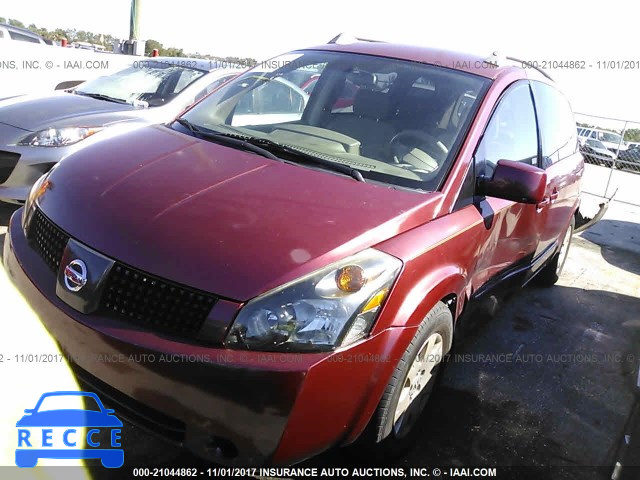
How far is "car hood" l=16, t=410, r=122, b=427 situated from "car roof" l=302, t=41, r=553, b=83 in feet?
8.32

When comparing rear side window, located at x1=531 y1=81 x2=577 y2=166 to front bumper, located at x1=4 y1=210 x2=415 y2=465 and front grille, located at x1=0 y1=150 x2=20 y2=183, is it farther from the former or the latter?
front grille, located at x1=0 y1=150 x2=20 y2=183

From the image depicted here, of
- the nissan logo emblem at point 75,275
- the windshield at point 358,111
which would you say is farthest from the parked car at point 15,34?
the nissan logo emblem at point 75,275

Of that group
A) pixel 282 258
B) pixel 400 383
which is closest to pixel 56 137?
pixel 282 258

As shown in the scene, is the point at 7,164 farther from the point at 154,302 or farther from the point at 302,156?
the point at 154,302

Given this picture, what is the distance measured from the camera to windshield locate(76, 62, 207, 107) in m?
6.08

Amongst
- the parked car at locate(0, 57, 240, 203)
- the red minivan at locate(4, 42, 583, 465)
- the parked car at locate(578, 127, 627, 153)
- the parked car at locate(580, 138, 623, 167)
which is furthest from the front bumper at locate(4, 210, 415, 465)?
the parked car at locate(580, 138, 623, 167)

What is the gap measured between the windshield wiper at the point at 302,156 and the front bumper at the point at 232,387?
2.81ft

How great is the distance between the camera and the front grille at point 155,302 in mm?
1938

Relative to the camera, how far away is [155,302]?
1981 mm

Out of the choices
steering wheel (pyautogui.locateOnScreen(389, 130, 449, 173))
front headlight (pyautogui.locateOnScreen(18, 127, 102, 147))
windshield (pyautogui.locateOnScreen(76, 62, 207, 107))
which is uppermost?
steering wheel (pyautogui.locateOnScreen(389, 130, 449, 173))

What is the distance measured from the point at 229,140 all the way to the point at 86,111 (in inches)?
119

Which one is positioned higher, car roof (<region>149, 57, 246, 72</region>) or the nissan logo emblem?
car roof (<region>149, 57, 246, 72</region>)

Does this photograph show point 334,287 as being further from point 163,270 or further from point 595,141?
point 595,141

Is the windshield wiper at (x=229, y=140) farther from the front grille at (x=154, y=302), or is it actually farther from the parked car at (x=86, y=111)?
the parked car at (x=86, y=111)
